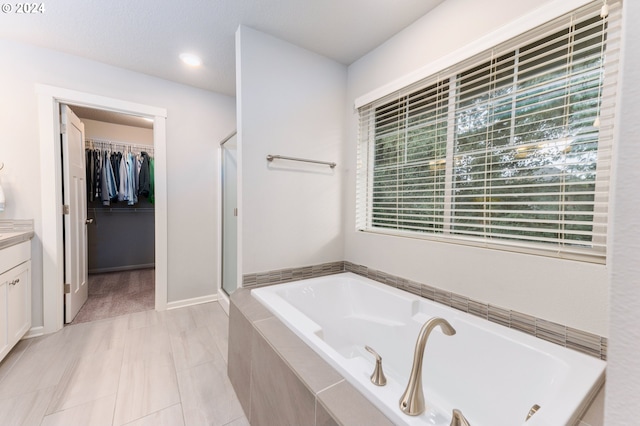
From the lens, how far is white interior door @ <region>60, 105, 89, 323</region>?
2367mm

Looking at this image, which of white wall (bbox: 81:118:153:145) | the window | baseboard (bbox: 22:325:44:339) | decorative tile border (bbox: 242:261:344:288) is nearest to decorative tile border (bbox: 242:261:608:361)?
decorative tile border (bbox: 242:261:344:288)

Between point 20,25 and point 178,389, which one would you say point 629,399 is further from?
point 20,25

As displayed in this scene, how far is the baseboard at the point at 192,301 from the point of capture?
2.80 m

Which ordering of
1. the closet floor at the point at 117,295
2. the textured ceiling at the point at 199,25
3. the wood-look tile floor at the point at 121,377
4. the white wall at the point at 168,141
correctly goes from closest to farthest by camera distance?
the wood-look tile floor at the point at 121,377 < the textured ceiling at the point at 199,25 < the white wall at the point at 168,141 < the closet floor at the point at 117,295

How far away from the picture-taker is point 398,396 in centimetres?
84

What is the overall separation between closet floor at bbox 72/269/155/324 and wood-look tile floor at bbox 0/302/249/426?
254mm

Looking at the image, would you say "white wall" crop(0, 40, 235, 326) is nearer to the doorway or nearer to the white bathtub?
the doorway

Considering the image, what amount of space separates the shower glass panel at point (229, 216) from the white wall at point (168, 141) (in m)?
0.12

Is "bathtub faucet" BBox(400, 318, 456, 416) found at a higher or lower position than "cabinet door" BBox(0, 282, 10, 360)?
higher

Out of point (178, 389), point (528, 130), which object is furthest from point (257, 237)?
point (528, 130)

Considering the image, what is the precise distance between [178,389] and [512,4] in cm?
285

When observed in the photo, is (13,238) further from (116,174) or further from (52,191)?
(116,174)

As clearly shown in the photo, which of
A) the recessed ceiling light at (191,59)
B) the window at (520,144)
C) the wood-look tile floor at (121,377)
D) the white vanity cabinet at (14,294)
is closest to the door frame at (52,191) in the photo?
the white vanity cabinet at (14,294)

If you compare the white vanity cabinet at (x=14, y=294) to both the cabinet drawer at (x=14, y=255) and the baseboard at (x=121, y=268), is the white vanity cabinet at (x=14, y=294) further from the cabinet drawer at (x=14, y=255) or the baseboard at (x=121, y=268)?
the baseboard at (x=121, y=268)
